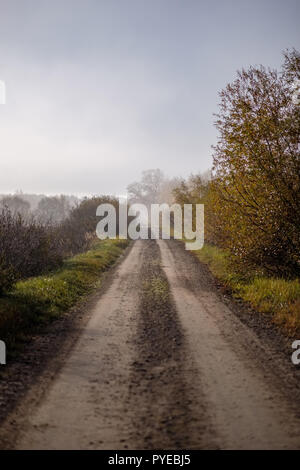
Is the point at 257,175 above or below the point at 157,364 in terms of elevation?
above

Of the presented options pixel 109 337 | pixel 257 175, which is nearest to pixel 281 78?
pixel 257 175

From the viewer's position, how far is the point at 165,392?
491cm

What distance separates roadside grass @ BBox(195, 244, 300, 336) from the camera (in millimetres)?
8156

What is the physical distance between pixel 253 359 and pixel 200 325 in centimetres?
216

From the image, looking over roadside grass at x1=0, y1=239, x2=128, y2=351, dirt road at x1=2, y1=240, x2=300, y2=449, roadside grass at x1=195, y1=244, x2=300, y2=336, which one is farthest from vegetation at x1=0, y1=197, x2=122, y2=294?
roadside grass at x1=195, y1=244, x2=300, y2=336

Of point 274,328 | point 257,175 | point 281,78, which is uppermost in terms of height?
point 281,78

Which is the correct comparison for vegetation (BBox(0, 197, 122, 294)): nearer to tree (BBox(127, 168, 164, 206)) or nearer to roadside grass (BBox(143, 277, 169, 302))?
roadside grass (BBox(143, 277, 169, 302))

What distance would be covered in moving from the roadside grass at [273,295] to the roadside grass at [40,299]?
544 centimetres

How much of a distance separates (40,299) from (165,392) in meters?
5.90

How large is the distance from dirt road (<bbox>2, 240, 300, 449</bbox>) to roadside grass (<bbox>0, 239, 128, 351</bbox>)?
135 cm

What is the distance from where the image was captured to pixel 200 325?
8188 mm

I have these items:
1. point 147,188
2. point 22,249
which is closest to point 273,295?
point 22,249
